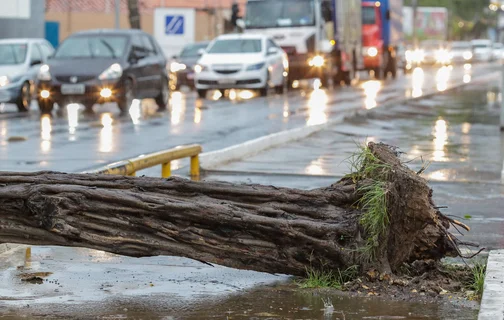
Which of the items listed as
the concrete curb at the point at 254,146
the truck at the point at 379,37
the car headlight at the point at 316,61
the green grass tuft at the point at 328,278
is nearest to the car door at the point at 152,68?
the concrete curb at the point at 254,146

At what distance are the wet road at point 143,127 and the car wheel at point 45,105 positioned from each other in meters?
0.18

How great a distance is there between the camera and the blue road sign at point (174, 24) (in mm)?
39750

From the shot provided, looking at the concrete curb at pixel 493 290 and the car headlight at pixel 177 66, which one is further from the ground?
the concrete curb at pixel 493 290

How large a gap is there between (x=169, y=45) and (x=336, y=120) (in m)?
31.7

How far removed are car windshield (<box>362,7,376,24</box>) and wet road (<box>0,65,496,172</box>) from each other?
1744cm

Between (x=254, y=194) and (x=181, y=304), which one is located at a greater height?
(x=254, y=194)

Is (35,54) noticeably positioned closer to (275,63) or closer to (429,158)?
(275,63)

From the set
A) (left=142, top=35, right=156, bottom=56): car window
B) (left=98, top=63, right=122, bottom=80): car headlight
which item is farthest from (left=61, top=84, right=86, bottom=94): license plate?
(left=142, top=35, right=156, bottom=56): car window

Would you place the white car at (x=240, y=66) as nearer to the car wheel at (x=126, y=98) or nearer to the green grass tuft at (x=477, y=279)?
the car wheel at (x=126, y=98)

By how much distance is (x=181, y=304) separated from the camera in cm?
661

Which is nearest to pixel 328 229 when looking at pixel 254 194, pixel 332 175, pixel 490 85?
pixel 254 194

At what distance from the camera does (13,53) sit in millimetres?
25609

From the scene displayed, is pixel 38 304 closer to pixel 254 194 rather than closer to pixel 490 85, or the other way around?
pixel 254 194

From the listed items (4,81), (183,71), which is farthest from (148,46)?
(183,71)
